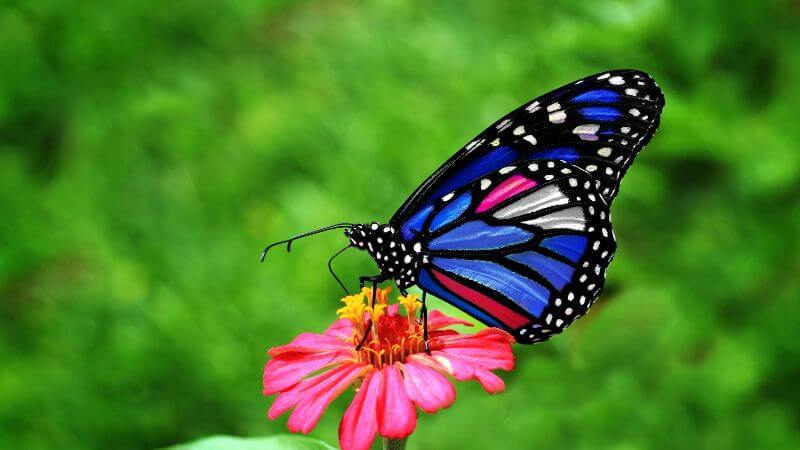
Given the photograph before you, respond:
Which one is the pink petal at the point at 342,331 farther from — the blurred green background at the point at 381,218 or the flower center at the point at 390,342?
the blurred green background at the point at 381,218

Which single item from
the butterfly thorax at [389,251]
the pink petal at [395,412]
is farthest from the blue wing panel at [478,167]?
the pink petal at [395,412]

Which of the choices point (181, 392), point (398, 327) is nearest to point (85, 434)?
point (181, 392)

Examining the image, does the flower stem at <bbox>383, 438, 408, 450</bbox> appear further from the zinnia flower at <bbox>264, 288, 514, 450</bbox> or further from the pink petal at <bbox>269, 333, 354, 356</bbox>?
the pink petal at <bbox>269, 333, 354, 356</bbox>

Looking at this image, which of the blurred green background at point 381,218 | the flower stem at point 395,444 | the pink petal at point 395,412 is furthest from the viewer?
the blurred green background at point 381,218

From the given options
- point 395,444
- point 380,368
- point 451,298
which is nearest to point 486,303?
point 451,298

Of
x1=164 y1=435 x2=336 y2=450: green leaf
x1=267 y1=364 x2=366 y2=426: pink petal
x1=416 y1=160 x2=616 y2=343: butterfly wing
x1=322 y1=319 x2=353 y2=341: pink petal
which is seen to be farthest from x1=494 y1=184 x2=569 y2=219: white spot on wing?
x1=164 y1=435 x2=336 y2=450: green leaf

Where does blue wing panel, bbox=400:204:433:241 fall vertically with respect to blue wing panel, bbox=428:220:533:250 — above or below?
above

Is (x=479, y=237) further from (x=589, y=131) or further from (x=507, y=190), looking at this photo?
(x=589, y=131)
